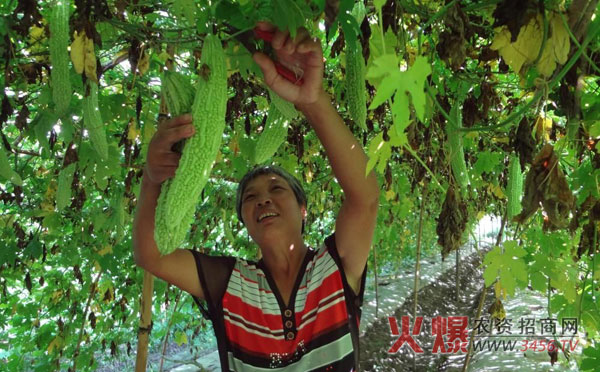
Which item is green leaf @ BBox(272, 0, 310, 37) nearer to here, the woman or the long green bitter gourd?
the long green bitter gourd

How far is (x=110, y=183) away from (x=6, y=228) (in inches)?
37.2

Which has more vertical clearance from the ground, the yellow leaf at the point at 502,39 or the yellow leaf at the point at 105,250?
the yellow leaf at the point at 105,250

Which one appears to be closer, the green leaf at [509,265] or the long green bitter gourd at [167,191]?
the long green bitter gourd at [167,191]

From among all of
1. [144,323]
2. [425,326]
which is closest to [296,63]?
[144,323]

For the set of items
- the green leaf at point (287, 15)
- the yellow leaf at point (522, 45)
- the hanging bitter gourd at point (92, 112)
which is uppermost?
the hanging bitter gourd at point (92, 112)

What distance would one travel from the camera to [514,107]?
11.9 ft

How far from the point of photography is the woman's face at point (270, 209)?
96.1 inches

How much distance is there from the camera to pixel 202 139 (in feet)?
4.66

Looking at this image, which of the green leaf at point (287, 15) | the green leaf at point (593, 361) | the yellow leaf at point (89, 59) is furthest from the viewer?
the green leaf at point (593, 361)

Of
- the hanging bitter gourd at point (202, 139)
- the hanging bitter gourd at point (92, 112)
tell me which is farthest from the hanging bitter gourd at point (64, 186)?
the hanging bitter gourd at point (202, 139)

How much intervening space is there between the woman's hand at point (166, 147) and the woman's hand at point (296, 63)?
0.29 meters

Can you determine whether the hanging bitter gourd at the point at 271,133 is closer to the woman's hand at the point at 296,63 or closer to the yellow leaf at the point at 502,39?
the woman's hand at the point at 296,63

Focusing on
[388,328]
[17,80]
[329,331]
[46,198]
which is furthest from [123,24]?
[388,328]

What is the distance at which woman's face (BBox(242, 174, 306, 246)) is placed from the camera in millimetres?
2441
